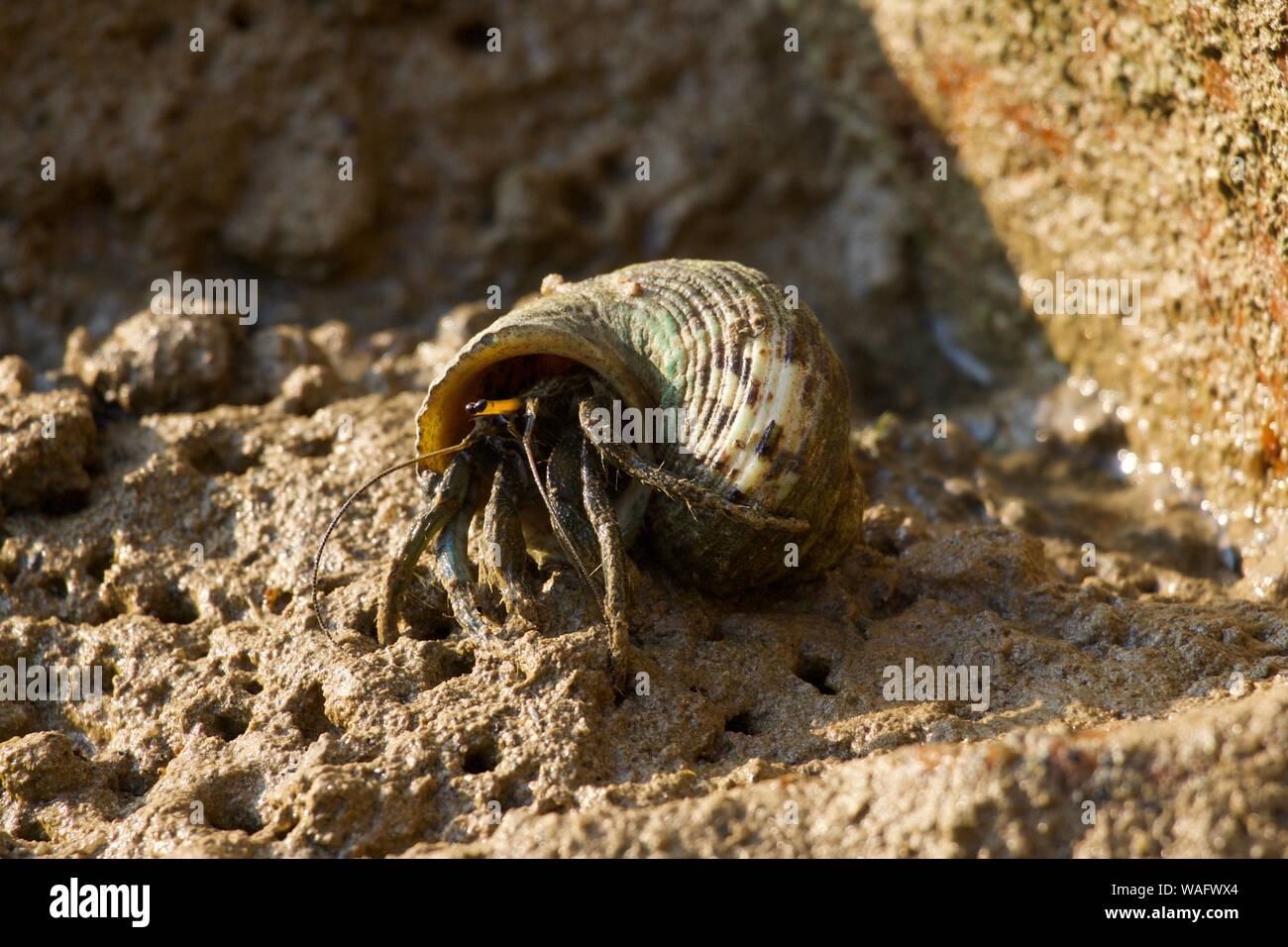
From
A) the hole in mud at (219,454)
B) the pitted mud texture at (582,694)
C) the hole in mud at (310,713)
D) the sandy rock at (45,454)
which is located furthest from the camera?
the hole in mud at (219,454)

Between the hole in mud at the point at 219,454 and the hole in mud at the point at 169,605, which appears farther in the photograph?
the hole in mud at the point at 219,454

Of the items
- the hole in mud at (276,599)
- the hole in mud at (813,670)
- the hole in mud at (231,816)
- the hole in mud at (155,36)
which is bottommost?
the hole in mud at (231,816)

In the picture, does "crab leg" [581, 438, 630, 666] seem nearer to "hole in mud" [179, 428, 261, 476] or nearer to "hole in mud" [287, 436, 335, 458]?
"hole in mud" [287, 436, 335, 458]

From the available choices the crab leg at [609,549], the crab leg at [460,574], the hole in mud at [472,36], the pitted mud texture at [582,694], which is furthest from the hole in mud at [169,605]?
the hole in mud at [472,36]

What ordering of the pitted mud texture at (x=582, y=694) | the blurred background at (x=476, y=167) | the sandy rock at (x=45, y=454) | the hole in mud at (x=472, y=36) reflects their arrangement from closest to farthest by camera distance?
the pitted mud texture at (x=582, y=694), the sandy rock at (x=45, y=454), the blurred background at (x=476, y=167), the hole in mud at (x=472, y=36)

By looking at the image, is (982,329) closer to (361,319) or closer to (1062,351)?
(1062,351)

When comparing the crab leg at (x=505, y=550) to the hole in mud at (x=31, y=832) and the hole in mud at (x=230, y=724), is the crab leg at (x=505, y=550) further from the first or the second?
the hole in mud at (x=31, y=832)

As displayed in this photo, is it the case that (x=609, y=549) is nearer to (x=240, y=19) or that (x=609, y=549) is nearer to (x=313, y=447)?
(x=313, y=447)

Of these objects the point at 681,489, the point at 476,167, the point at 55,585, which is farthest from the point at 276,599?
the point at 476,167

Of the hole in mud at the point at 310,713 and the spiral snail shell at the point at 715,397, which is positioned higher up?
the spiral snail shell at the point at 715,397
